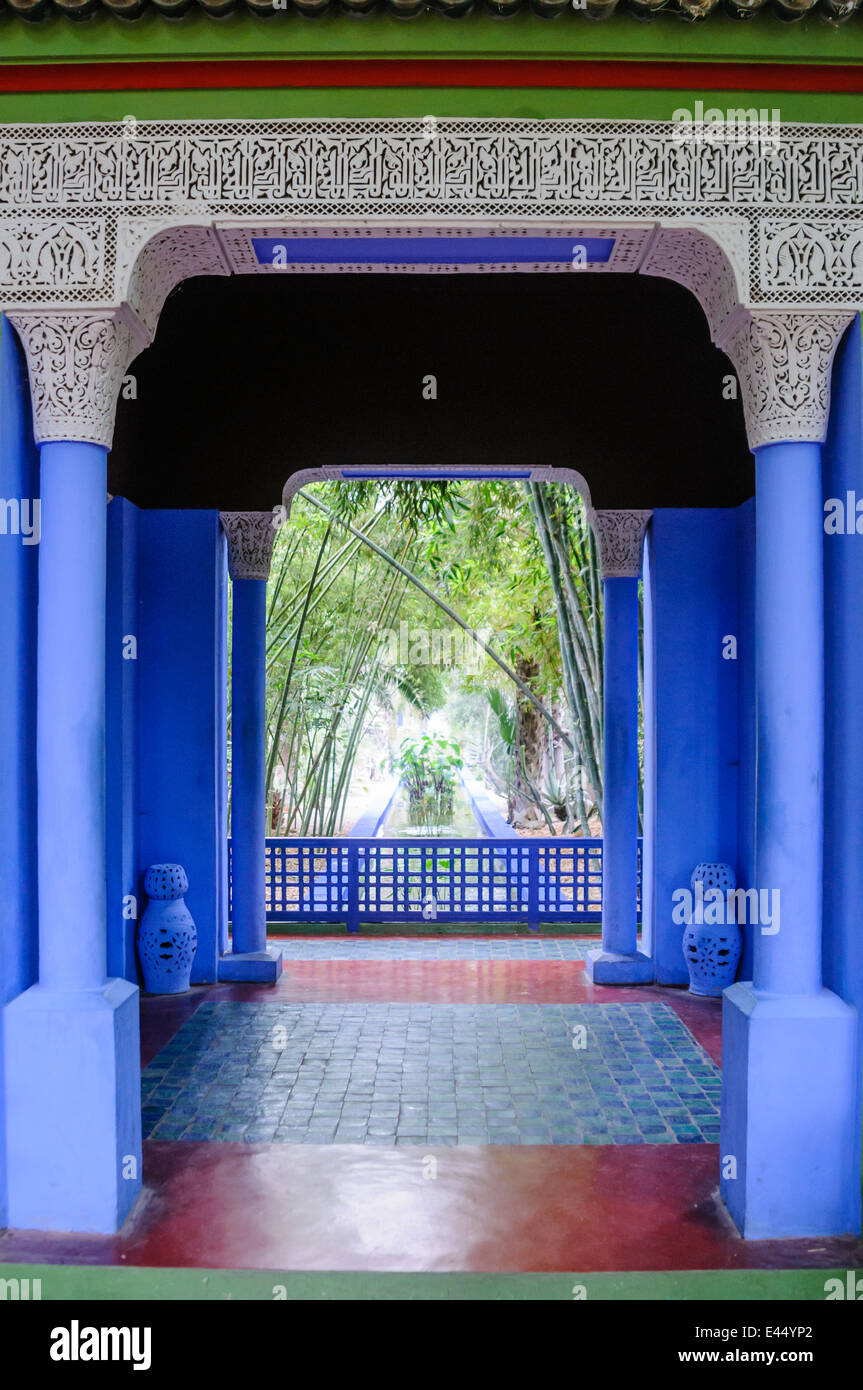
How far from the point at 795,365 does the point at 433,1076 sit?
3.74 m

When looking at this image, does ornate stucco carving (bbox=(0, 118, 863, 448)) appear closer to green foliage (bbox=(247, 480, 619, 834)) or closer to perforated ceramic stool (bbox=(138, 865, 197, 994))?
perforated ceramic stool (bbox=(138, 865, 197, 994))

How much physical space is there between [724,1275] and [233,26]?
179 inches

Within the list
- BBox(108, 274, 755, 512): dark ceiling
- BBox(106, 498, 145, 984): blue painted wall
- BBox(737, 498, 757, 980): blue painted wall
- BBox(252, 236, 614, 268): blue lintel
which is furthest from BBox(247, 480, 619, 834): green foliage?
BBox(252, 236, 614, 268): blue lintel

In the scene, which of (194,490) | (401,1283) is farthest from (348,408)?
(401,1283)

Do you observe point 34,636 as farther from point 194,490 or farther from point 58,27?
point 194,490

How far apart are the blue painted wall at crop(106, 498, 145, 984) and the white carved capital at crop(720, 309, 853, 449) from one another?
3.53 metres

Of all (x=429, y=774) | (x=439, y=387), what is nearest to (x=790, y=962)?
(x=439, y=387)

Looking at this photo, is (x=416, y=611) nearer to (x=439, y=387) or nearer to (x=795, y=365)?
(x=439, y=387)

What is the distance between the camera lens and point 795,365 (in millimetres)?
3559

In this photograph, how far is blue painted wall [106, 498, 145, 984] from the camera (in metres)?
5.30

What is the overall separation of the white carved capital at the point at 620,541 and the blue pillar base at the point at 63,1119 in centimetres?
483

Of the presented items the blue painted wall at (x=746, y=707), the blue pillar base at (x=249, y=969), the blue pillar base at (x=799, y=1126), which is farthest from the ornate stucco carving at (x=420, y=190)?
the blue pillar base at (x=249, y=969)
